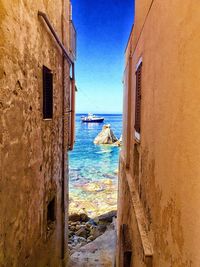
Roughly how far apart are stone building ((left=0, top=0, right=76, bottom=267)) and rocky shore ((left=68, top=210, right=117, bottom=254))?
18.0 feet

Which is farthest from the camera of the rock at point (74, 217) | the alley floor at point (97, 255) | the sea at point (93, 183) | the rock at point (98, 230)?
the sea at point (93, 183)

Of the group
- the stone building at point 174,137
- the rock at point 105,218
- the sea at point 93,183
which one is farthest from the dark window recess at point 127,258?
the sea at point 93,183

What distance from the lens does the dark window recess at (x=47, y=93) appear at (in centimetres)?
497

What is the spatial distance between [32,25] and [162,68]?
2.26 m

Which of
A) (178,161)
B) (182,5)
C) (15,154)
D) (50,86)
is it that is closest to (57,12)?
(50,86)

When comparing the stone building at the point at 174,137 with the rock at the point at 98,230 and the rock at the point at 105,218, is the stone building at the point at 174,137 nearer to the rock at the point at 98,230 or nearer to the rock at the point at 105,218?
the rock at the point at 98,230

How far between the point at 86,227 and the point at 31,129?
428 inches

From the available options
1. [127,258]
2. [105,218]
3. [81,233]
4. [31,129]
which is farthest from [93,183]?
[31,129]

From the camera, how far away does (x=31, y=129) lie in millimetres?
4125

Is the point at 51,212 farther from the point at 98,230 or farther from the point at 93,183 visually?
the point at 93,183

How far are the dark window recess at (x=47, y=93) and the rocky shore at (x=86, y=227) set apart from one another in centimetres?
766

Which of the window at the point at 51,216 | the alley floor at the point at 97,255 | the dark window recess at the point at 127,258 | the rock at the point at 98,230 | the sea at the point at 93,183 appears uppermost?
the window at the point at 51,216

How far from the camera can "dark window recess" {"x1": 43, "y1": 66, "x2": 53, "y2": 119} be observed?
4.97 m

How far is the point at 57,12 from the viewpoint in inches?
225
